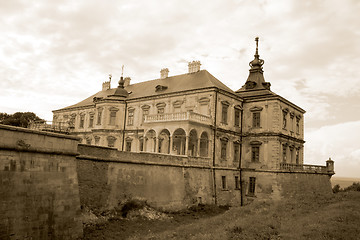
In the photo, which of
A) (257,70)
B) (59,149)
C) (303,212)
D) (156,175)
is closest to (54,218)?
(59,149)

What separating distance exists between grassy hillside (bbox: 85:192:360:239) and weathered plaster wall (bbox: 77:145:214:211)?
197 centimetres

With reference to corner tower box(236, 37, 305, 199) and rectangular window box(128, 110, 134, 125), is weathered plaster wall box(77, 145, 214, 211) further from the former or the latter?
rectangular window box(128, 110, 134, 125)

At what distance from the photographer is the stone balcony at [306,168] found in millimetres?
30819

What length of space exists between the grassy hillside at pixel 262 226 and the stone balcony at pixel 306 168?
9219mm

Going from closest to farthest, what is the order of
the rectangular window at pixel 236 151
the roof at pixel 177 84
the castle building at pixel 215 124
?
the castle building at pixel 215 124 → the rectangular window at pixel 236 151 → the roof at pixel 177 84

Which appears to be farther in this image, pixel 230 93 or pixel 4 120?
pixel 4 120

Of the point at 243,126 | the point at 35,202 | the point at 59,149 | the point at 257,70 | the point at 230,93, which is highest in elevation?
the point at 257,70

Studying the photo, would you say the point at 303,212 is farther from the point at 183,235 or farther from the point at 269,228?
the point at 183,235

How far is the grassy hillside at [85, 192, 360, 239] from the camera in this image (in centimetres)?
1373

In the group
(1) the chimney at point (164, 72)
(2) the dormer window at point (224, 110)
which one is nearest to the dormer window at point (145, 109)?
(1) the chimney at point (164, 72)

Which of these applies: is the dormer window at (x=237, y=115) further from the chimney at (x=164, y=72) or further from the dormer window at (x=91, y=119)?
the dormer window at (x=91, y=119)

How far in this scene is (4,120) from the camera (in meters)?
52.8

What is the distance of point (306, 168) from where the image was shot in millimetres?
33625

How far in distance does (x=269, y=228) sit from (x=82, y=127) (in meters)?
34.1
